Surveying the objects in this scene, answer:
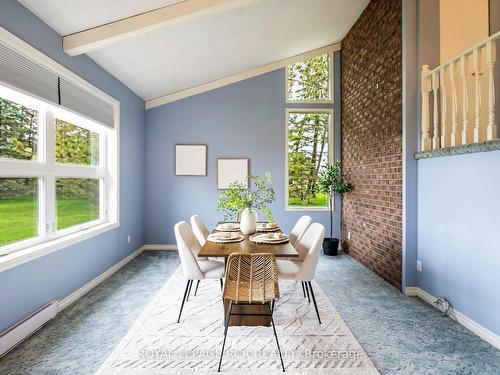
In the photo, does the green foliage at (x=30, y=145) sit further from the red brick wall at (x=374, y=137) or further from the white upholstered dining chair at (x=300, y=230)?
the red brick wall at (x=374, y=137)

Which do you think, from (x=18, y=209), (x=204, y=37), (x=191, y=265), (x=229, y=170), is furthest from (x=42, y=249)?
(x=229, y=170)

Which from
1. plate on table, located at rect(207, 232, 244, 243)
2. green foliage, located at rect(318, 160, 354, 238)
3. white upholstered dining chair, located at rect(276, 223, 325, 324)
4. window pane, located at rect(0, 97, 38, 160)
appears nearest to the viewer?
window pane, located at rect(0, 97, 38, 160)

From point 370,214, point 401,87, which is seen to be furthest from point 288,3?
point 370,214

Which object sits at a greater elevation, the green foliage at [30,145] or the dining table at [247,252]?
the green foliage at [30,145]

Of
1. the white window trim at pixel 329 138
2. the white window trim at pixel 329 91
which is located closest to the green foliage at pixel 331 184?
the white window trim at pixel 329 138

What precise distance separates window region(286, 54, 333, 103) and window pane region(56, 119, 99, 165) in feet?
11.3

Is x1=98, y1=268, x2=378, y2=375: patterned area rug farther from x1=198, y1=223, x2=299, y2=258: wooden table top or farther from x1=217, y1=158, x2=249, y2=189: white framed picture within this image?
x1=217, y1=158, x2=249, y2=189: white framed picture

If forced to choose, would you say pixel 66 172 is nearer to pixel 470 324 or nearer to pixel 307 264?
pixel 307 264

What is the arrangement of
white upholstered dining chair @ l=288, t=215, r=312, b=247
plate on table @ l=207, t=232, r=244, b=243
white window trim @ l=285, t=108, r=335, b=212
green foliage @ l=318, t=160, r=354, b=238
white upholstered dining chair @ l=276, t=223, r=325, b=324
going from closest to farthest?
1. white upholstered dining chair @ l=276, t=223, r=325, b=324
2. plate on table @ l=207, t=232, r=244, b=243
3. white upholstered dining chair @ l=288, t=215, r=312, b=247
4. green foliage @ l=318, t=160, r=354, b=238
5. white window trim @ l=285, t=108, r=335, b=212

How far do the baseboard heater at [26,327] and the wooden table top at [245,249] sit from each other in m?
1.49

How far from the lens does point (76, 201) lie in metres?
3.43

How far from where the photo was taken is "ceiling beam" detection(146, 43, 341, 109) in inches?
208

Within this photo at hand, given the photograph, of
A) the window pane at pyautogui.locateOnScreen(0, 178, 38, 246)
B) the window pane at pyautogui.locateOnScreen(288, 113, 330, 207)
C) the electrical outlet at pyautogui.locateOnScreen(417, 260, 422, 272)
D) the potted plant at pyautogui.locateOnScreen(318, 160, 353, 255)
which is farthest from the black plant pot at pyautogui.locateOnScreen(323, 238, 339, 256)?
the window pane at pyautogui.locateOnScreen(0, 178, 38, 246)

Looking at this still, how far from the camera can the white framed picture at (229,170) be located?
17.6 feet
